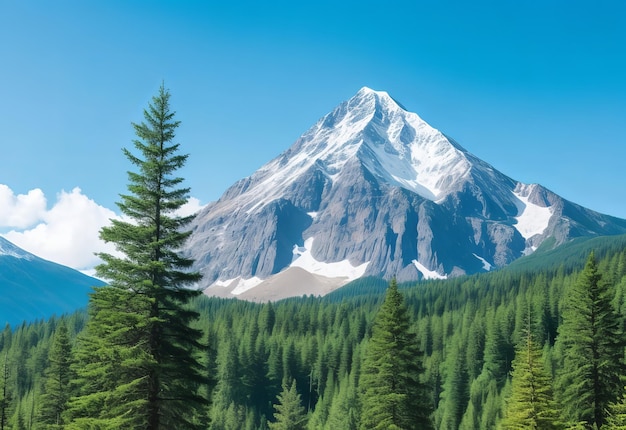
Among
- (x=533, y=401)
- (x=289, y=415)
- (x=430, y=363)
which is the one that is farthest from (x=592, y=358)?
(x=430, y=363)

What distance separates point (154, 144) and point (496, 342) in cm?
9214

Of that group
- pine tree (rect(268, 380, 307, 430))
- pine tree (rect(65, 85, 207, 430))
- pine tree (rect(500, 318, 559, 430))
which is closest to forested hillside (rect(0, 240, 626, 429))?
pine tree (rect(500, 318, 559, 430))

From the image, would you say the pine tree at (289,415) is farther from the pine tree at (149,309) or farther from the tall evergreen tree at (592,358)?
the pine tree at (149,309)

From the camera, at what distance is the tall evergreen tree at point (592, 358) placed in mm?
36812

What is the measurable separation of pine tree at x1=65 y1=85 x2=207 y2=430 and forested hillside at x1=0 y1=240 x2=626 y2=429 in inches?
154

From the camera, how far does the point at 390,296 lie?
3325cm

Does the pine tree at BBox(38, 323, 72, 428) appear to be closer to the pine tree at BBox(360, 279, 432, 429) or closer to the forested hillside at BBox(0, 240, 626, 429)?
the forested hillside at BBox(0, 240, 626, 429)

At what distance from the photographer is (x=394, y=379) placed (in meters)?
31.7

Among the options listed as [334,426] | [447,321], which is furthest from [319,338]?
[334,426]

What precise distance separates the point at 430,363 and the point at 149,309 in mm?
96685

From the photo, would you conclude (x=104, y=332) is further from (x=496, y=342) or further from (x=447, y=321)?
(x=447, y=321)

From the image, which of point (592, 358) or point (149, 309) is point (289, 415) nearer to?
point (592, 358)

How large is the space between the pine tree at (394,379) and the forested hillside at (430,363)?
1.05 feet

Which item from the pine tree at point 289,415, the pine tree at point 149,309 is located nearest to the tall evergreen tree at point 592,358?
the pine tree at point 149,309
